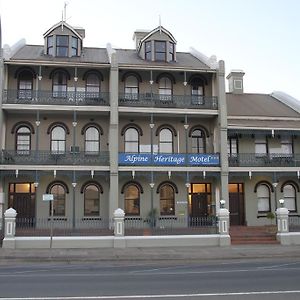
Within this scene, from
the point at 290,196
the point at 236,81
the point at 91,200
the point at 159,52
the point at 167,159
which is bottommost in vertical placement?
the point at 91,200

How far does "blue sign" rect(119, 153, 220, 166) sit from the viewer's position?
24422mm

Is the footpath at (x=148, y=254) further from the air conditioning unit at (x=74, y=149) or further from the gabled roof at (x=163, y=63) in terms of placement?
the gabled roof at (x=163, y=63)

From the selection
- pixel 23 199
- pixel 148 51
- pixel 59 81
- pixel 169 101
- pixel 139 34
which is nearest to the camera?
pixel 23 199

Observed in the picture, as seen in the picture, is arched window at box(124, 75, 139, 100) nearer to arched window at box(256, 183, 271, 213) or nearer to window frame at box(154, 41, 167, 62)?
window frame at box(154, 41, 167, 62)

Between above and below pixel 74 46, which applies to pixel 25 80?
below

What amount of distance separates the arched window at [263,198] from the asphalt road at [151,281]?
36.2 feet

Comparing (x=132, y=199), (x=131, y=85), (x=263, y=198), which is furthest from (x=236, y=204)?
(x=131, y=85)

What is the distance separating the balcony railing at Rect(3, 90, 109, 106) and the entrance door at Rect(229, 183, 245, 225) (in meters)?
9.18

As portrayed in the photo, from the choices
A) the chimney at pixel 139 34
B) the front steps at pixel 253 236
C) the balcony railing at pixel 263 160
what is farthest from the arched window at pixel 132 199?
the chimney at pixel 139 34

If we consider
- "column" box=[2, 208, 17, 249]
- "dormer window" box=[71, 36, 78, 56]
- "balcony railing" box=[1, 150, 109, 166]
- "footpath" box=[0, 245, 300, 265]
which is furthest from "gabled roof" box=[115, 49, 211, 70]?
"footpath" box=[0, 245, 300, 265]

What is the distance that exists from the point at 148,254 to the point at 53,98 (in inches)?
444

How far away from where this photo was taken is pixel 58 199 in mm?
25016

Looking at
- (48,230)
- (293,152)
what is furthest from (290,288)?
(293,152)

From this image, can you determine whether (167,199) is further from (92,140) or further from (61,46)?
(61,46)
